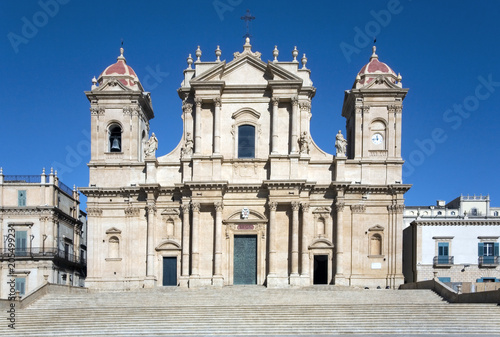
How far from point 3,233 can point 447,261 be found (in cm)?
3260

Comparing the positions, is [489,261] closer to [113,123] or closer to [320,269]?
[320,269]

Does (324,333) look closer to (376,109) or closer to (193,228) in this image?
(193,228)

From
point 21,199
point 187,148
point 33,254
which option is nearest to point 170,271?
point 187,148

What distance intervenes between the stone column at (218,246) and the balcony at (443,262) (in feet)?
56.0

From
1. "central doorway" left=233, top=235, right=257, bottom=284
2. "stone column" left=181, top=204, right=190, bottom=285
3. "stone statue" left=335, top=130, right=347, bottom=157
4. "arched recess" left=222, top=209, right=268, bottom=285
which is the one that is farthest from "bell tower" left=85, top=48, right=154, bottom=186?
"stone statue" left=335, top=130, right=347, bottom=157

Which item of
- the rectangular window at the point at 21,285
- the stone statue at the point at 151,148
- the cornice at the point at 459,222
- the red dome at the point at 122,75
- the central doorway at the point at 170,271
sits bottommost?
the rectangular window at the point at 21,285

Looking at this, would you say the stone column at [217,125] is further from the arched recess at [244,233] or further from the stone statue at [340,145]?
the stone statue at [340,145]

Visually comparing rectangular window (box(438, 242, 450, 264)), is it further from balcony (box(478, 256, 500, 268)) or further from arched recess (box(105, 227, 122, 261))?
arched recess (box(105, 227, 122, 261))

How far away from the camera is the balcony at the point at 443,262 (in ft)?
152

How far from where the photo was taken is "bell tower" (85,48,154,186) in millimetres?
41344

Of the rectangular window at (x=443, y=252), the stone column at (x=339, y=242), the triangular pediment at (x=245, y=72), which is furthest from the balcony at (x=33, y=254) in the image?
the rectangular window at (x=443, y=252)

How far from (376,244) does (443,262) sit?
8.83 metres

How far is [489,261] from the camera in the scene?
46406 millimetres

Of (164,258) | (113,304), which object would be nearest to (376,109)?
(164,258)
